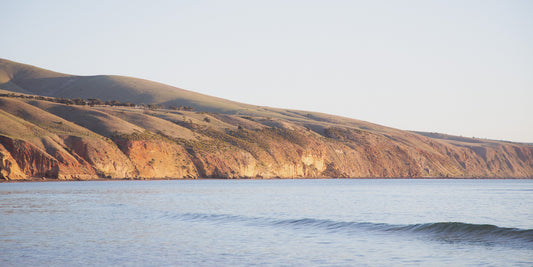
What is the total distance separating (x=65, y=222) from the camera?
28375 mm

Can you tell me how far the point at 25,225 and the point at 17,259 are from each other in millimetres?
9658

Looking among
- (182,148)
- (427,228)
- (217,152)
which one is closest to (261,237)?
(427,228)

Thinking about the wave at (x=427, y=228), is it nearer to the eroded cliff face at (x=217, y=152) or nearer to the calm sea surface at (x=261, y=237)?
the calm sea surface at (x=261, y=237)

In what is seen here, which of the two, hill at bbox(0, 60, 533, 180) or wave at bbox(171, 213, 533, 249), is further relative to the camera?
hill at bbox(0, 60, 533, 180)

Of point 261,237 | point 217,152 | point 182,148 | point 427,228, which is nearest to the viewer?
point 261,237

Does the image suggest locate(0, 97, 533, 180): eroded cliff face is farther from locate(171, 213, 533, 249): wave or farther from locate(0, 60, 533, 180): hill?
locate(171, 213, 533, 249): wave

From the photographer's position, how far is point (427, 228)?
25.7m

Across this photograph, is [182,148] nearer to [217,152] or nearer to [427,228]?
[217,152]

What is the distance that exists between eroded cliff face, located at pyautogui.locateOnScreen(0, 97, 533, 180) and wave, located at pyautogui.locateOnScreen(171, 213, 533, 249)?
5689 cm

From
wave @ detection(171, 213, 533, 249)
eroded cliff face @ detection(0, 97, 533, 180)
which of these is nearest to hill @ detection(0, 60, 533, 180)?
eroded cliff face @ detection(0, 97, 533, 180)

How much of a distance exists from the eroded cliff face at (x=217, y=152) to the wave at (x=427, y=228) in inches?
2240

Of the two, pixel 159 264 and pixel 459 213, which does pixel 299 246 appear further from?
pixel 459 213

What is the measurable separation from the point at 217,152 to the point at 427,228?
86.7 m

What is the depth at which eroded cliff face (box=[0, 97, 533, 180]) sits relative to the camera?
8306 cm
